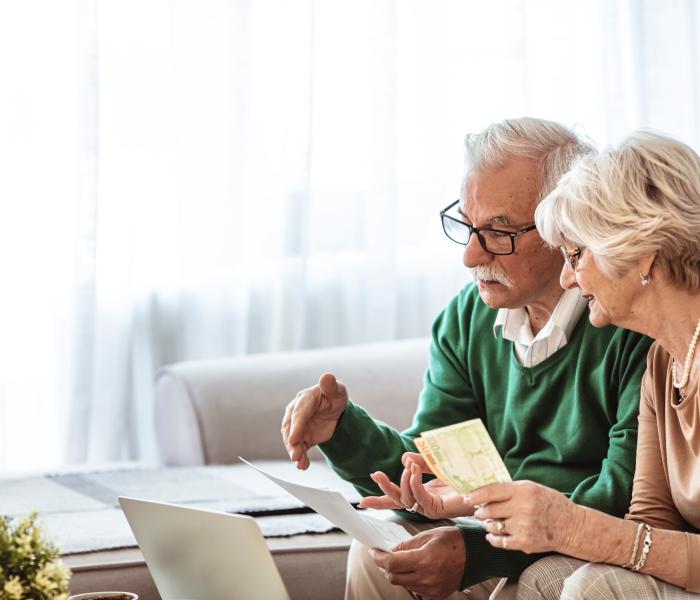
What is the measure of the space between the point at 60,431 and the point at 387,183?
1.22 meters

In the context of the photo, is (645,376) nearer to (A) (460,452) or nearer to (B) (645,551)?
(B) (645,551)

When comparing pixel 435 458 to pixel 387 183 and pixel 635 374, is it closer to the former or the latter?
pixel 635 374

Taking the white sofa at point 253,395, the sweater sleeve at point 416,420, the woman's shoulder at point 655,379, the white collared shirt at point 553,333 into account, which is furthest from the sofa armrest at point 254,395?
the woman's shoulder at point 655,379

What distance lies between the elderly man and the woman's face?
19cm

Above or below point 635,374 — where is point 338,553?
below

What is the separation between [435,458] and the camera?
1407 millimetres

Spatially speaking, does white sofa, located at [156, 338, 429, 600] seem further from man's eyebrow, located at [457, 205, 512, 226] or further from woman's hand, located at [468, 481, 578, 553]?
woman's hand, located at [468, 481, 578, 553]

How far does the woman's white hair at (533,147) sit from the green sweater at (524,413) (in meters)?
0.25

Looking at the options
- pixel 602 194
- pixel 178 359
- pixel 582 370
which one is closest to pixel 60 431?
pixel 178 359

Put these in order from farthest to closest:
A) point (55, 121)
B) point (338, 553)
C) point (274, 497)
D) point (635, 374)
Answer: point (55, 121) → point (274, 497) → point (338, 553) → point (635, 374)

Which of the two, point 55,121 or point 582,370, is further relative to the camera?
point 55,121

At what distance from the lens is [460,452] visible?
1415mm

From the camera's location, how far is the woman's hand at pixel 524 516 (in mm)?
1445

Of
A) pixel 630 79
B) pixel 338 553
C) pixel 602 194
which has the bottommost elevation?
pixel 338 553
